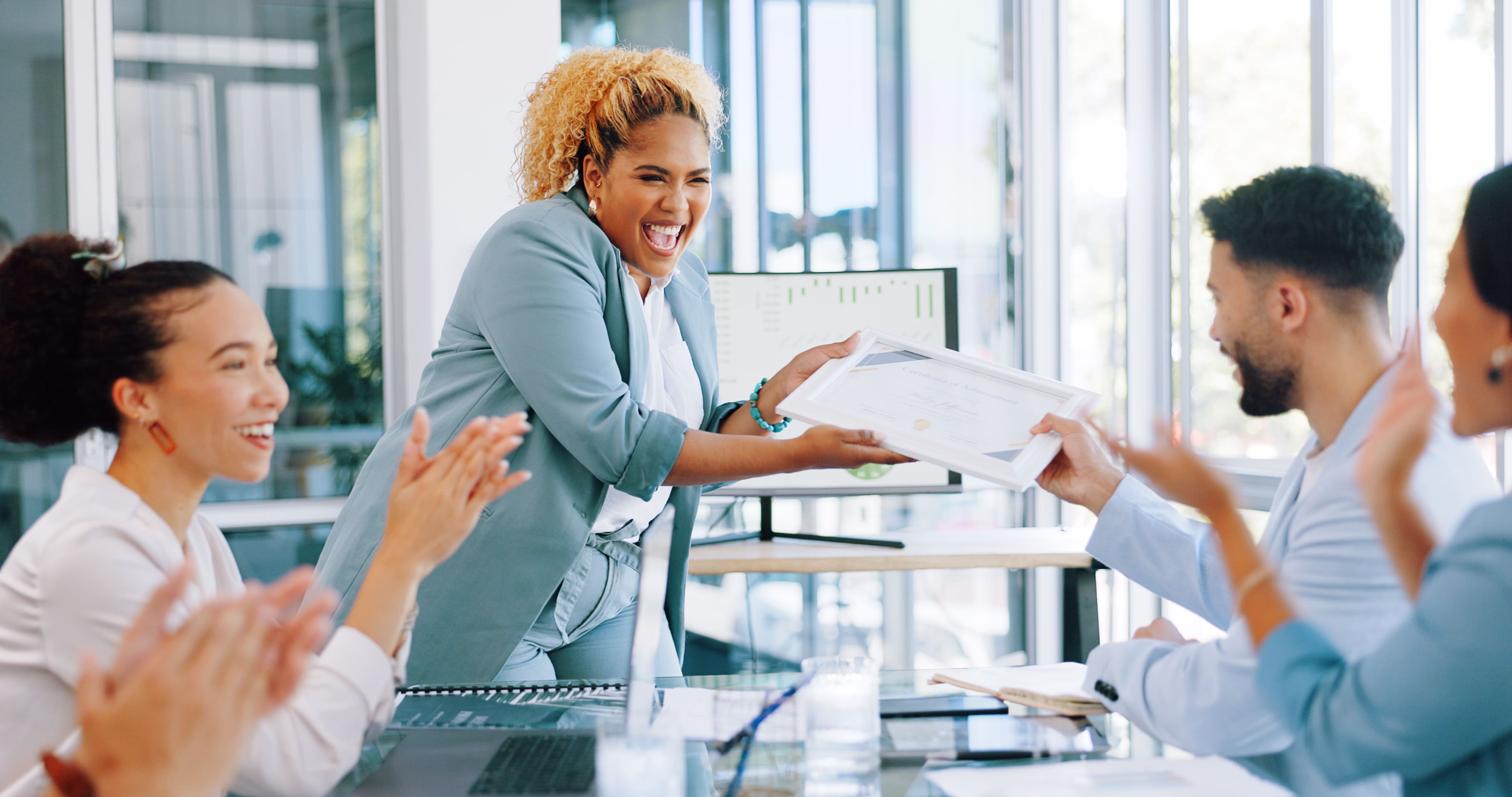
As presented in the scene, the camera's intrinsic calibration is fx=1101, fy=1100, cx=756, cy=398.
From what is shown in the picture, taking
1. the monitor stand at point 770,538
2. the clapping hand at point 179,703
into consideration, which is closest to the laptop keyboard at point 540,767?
the clapping hand at point 179,703

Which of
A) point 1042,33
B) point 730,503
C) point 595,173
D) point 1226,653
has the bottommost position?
point 730,503

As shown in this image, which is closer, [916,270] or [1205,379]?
[916,270]

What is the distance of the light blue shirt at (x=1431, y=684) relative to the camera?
2.77ft

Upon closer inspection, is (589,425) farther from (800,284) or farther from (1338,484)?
(800,284)

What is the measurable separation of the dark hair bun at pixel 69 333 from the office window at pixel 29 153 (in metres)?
2.40

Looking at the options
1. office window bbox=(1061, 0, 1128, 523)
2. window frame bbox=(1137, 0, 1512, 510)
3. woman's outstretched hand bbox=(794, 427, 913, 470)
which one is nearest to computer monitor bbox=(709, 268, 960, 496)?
window frame bbox=(1137, 0, 1512, 510)

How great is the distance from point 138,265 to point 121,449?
8.2 inches

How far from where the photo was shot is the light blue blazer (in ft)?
5.43

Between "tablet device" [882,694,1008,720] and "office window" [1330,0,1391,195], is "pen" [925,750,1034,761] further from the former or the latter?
"office window" [1330,0,1391,195]

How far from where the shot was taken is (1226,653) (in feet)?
3.94

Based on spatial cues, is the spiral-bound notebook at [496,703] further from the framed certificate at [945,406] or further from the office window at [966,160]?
the office window at [966,160]

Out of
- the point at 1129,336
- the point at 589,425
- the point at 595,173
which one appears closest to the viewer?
the point at 589,425

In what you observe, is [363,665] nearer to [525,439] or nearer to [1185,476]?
[525,439]

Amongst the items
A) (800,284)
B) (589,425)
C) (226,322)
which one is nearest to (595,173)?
(589,425)
